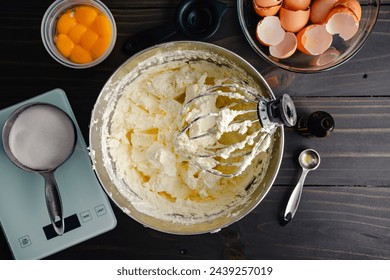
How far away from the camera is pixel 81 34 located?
2.65 feet

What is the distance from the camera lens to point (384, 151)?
2.86ft

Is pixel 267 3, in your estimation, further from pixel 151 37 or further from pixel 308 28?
pixel 151 37

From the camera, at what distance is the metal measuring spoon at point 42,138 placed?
797 mm

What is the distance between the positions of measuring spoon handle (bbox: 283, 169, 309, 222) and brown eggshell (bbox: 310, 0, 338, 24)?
29 cm

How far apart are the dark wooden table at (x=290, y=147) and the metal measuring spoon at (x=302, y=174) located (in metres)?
0.02

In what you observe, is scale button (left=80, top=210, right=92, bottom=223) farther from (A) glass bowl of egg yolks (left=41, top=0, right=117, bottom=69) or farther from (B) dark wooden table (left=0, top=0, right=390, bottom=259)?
(A) glass bowl of egg yolks (left=41, top=0, right=117, bottom=69)

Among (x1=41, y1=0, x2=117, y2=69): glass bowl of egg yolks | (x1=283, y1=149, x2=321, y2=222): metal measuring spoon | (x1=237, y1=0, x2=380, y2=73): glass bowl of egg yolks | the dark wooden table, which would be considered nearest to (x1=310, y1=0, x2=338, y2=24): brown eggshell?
(x1=237, y1=0, x2=380, y2=73): glass bowl of egg yolks

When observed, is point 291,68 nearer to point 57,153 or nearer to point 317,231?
point 317,231

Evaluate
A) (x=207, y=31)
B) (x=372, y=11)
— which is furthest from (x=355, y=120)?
(x=207, y=31)

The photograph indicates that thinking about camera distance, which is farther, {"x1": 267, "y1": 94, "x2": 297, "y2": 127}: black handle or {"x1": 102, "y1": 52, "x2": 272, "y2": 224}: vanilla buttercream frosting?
{"x1": 102, "y1": 52, "x2": 272, "y2": 224}: vanilla buttercream frosting

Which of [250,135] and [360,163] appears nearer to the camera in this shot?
[250,135]

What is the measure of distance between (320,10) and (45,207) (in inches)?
24.9

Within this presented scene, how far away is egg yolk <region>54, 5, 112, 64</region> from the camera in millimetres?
804

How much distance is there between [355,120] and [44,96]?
0.61 meters
